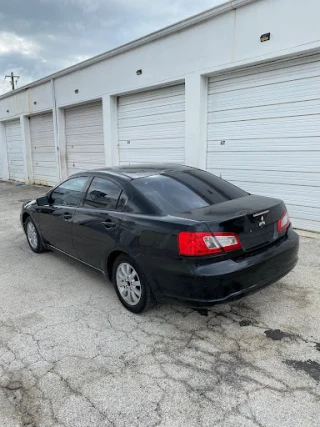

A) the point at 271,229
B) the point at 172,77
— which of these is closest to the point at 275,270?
the point at 271,229

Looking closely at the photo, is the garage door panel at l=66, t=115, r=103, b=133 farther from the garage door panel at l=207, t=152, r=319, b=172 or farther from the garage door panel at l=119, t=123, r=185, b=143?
the garage door panel at l=207, t=152, r=319, b=172

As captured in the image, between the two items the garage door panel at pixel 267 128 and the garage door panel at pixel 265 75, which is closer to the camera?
the garage door panel at pixel 265 75

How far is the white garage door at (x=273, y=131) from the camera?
581 cm

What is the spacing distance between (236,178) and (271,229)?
13.6 ft

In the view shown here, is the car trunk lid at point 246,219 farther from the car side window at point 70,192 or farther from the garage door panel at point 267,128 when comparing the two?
the garage door panel at point 267,128

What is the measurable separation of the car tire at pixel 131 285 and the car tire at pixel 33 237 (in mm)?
2196

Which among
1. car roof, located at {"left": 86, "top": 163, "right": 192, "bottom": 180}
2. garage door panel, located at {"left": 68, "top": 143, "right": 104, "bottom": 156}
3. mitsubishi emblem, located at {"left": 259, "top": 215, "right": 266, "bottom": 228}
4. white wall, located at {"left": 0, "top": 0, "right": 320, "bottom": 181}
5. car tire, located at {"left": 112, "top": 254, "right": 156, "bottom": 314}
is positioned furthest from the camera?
garage door panel, located at {"left": 68, "top": 143, "right": 104, "bottom": 156}

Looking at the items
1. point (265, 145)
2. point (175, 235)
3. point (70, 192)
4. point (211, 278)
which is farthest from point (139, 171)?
point (265, 145)

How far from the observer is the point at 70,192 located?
170 inches

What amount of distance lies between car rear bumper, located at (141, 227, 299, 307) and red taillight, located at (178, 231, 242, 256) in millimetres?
96

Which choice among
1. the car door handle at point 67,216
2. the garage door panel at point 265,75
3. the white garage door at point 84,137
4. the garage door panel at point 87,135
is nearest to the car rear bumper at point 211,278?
the car door handle at point 67,216

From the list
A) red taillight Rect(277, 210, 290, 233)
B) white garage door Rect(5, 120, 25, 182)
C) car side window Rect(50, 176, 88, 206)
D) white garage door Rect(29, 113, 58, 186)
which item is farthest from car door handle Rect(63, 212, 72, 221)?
white garage door Rect(5, 120, 25, 182)

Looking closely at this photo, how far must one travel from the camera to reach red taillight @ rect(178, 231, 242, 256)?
2.63 meters

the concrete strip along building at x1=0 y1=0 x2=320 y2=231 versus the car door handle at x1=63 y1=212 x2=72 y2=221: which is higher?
the concrete strip along building at x1=0 y1=0 x2=320 y2=231
